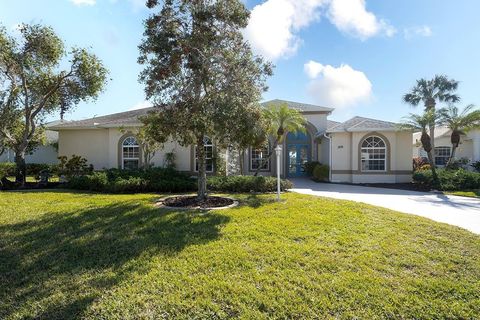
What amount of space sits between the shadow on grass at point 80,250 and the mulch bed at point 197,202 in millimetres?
1004

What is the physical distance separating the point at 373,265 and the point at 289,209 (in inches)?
154

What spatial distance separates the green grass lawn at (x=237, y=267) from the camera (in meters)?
4.10

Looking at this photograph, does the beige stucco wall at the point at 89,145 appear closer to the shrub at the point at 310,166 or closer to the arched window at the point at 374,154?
the shrub at the point at 310,166

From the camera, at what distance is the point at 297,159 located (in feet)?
78.3

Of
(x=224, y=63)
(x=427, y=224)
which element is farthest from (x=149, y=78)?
(x=427, y=224)

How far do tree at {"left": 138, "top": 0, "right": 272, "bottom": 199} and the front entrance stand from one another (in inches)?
568

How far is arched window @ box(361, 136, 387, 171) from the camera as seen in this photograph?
63.0 feet

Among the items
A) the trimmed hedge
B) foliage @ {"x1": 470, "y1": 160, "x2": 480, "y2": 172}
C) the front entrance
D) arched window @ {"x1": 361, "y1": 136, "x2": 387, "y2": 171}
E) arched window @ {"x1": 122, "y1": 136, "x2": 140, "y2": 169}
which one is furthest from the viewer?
the front entrance

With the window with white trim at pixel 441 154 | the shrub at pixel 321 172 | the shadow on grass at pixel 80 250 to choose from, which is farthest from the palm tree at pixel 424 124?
the shadow on grass at pixel 80 250

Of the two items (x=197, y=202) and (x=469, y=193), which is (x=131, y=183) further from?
(x=469, y=193)

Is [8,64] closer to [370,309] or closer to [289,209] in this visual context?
[289,209]

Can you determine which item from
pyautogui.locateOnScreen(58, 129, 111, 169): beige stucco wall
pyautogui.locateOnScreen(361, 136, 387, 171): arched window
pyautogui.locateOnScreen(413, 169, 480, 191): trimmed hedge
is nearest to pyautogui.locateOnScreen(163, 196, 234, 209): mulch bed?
pyautogui.locateOnScreen(58, 129, 111, 169): beige stucco wall

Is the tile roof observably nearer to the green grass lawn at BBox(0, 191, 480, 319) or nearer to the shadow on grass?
the green grass lawn at BBox(0, 191, 480, 319)

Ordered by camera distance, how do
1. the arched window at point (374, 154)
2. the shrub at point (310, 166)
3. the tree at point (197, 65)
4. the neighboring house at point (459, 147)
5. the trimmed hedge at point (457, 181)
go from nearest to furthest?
the tree at point (197, 65), the trimmed hedge at point (457, 181), the arched window at point (374, 154), the shrub at point (310, 166), the neighboring house at point (459, 147)
